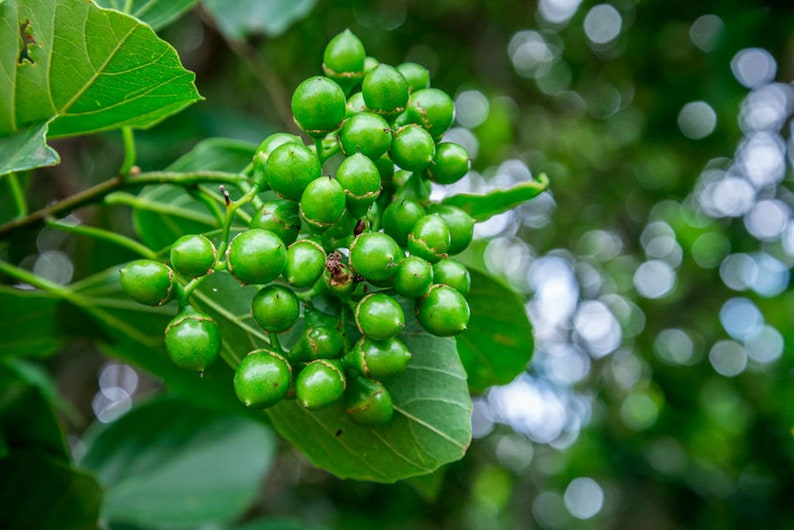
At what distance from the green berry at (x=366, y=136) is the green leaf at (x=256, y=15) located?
138 centimetres

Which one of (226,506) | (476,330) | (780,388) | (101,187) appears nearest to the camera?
(101,187)

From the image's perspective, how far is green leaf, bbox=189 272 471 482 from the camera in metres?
1.03

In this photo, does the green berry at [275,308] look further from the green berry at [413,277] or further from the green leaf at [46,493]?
the green leaf at [46,493]

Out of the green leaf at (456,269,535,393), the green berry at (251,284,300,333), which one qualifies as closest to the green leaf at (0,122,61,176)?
the green berry at (251,284,300,333)

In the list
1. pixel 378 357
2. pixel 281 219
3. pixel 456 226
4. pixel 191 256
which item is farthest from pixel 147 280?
pixel 456 226

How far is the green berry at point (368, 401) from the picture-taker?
38.3 inches

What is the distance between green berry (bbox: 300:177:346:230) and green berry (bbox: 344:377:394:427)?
213mm

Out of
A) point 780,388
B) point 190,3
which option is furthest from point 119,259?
point 780,388

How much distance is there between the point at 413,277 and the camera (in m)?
0.90

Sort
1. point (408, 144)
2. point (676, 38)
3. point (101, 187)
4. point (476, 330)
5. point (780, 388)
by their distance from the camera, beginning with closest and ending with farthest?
point (408, 144) < point (101, 187) < point (476, 330) < point (780, 388) < point (676, 38)

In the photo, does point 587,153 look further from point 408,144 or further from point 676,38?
point 408,144

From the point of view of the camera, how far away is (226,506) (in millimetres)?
1936

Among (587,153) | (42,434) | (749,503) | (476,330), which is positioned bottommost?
(749,503)

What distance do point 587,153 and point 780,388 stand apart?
315 cm
